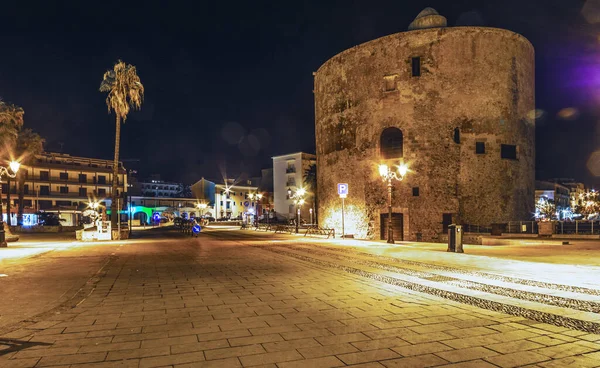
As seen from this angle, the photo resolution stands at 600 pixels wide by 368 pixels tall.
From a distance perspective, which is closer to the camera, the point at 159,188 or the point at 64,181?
the point at 64,181

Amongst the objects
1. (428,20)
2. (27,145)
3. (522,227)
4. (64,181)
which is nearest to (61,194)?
(64,181)

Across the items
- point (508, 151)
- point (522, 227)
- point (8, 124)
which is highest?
point (8, 124)

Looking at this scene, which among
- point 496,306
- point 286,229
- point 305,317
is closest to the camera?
point 305,317

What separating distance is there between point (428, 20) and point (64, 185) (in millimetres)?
63714

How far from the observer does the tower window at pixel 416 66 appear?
27.8 meters

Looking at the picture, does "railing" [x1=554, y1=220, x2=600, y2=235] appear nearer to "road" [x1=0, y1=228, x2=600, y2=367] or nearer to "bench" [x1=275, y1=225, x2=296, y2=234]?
"road" [x1=0, y1=228, x2=600, y2=367]

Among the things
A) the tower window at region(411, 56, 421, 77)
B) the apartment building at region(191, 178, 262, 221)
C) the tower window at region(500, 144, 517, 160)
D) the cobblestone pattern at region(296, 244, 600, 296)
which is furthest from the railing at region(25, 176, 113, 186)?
the cobblestone pattern at region(296, 244, 600, 296)

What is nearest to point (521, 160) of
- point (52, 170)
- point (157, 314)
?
point (157, 314)

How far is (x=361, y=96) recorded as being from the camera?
30.3 meters

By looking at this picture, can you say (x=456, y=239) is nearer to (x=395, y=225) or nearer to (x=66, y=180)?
(x=395, y=225)

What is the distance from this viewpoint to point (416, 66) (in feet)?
92.0

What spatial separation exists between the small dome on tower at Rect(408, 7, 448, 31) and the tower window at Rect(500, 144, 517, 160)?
9790 mm

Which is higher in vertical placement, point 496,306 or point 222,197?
point 222,197

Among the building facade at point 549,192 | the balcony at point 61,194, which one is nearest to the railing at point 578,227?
the balcony at point 61,194
